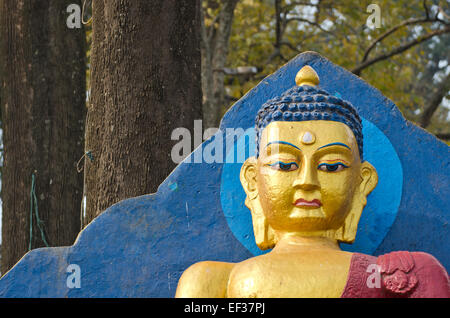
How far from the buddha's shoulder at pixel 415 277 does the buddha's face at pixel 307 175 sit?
15.4 inches

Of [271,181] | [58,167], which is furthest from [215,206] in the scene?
[58,167]

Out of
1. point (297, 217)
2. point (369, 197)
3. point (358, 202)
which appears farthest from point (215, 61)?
point (297, 217)

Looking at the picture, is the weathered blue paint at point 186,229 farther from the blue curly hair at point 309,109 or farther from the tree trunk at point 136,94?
the blue curly hair at point 309,109

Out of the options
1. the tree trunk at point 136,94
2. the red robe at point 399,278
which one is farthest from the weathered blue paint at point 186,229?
the red robe at point 399,278

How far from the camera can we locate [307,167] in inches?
126

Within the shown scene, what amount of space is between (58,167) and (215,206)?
2.00 metres

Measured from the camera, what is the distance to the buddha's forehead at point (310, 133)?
10.6ft

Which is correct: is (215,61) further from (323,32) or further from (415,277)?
(415,277)

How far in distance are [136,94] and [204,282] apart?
1.68 m

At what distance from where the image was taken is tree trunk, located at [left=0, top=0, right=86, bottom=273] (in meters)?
5.25

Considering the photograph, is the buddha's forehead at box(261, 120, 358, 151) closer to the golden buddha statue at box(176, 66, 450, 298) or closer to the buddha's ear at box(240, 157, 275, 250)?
the golden buddha statue at box(176, 66, 450, 298)

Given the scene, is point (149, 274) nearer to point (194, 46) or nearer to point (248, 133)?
point (248, 133)

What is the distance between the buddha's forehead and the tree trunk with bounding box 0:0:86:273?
2.54 meters

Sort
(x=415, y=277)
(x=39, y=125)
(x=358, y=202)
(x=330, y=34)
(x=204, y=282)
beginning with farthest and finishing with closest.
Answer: (x=330, y=34) < (x=39, y=125) < (x=358, y=202) < (x=204, y=282) < (x=415, y=277)
